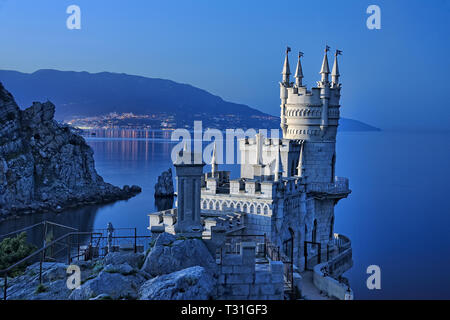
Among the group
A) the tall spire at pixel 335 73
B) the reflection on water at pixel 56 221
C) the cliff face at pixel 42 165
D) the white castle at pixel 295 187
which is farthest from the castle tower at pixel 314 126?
the cliff face at pixel 42 165

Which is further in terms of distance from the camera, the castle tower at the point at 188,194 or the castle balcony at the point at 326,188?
the castle balcony at the point at 326,188

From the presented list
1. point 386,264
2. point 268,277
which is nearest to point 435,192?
point 386,264

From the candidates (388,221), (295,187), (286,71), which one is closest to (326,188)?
(295,187)

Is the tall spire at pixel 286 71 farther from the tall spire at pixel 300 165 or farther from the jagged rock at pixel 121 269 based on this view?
the jagged rock at pixel 121 269

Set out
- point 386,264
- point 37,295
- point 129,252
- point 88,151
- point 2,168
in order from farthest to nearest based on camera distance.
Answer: point 88,151 → point 2,168 → point 386,264 → point 129,252 → point 37,295

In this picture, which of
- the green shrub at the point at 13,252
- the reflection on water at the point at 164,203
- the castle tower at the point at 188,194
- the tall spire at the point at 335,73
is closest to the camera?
the castle tower at the point at 188,194

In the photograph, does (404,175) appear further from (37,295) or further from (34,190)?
(37,295)

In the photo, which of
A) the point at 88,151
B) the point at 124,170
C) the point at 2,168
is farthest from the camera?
the point at 124,170

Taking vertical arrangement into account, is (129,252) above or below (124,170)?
above
